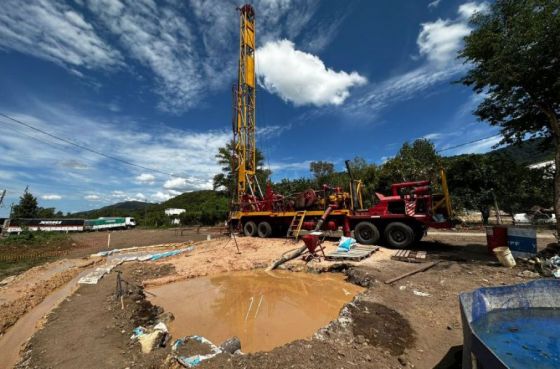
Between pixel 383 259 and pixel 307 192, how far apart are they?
5451 millimetres

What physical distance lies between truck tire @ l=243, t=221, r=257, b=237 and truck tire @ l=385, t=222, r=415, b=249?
7639mm

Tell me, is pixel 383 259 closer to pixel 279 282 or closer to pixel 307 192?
pixel 279 282

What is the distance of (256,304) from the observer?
6.49 m

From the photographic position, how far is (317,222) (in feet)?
43.1

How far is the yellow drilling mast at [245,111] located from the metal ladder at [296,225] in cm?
581

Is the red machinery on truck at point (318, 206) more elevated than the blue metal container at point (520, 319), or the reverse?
the red machinery on truck at point (318, 206)

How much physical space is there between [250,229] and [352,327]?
12.1 m

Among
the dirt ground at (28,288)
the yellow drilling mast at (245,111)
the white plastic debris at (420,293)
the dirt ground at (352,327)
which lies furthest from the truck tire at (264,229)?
the white plastic debris at (420,293)

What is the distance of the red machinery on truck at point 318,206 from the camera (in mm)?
10266

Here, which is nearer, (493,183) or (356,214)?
(356,214)

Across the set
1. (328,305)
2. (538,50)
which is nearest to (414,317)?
(328,305)

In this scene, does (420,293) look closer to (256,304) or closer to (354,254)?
(354,254)

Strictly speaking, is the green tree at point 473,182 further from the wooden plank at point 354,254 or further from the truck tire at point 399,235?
the wooden plank at point 354,254

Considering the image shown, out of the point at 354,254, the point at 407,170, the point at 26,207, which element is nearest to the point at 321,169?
the point at 407,170
